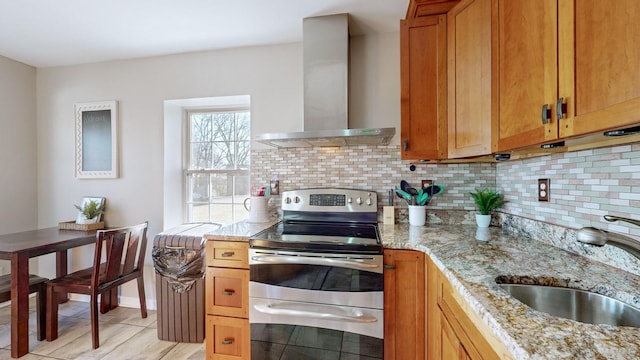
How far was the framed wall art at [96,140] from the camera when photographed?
105 inches

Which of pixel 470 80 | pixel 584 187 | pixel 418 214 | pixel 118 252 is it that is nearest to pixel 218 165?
pixel 118 252

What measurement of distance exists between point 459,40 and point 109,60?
10.0 feet

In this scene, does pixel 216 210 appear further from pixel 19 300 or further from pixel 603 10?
pixel 603 10

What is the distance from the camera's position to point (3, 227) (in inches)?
103

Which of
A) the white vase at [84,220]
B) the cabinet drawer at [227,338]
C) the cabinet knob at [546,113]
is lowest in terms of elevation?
the cabinet drawer at [227,338]

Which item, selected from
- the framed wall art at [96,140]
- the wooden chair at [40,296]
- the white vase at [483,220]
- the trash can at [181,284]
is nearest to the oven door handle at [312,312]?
the trash can at [181,284]

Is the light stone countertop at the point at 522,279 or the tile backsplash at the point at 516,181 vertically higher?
the tile backsplash at the point at 516,181

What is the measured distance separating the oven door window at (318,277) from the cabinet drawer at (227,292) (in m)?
0.15

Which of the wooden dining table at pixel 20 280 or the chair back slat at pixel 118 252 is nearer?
the wooden dining table at pixel 20 280

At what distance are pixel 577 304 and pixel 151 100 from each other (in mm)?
3192

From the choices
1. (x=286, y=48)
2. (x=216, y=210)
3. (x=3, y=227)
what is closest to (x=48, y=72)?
(x=3, y=227)

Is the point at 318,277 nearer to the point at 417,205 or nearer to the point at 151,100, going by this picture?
the point at 417,205

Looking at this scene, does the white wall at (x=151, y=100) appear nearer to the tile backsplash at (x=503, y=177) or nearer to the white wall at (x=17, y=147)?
the white wall at (x=17, y=147)

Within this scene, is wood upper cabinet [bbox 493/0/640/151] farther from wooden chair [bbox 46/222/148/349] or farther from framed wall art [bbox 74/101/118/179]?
framed wall art [bbox 74/101/118/179]
